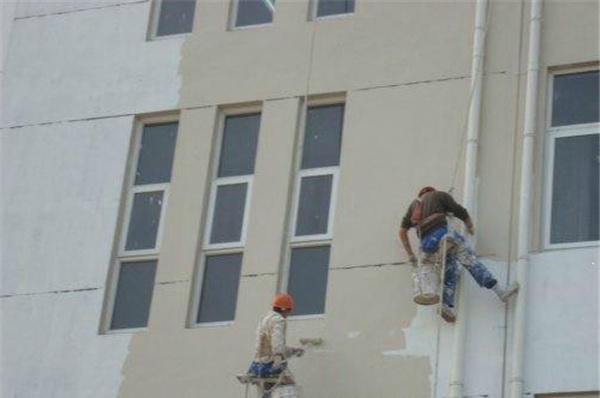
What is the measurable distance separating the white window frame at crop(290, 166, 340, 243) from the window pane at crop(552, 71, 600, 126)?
7.77 feet

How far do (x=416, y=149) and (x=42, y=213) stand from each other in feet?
14.2

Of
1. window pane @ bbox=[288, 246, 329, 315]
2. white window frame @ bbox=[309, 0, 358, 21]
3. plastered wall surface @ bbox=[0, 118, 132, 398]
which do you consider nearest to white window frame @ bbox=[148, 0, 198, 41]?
plastered wall surface @ bbox=[0, 118, 132, 398]

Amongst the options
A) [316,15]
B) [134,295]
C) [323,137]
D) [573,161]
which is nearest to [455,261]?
[573,161]

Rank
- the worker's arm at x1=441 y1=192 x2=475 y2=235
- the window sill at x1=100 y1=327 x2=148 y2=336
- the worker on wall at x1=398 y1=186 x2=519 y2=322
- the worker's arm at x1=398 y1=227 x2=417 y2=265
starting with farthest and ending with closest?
the window sill at x1=100 y1=327 x2=148 y2=336 < the worker's arm at x1=398 y1=227 x2=417 y2=265 < the worker's arm at x1=441 y1=192 x2=475 y2=235 < the worker on wall at x1=398 y1=186 x2=519 y2=322

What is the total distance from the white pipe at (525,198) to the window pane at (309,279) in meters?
2.10

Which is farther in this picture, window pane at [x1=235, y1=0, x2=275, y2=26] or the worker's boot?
window pane at [x1=235, y1=0, x2=275, y2=26]

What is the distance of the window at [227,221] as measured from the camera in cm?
1808

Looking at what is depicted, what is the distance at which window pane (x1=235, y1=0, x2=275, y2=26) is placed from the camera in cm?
1947

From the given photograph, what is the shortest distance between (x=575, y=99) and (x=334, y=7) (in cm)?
313

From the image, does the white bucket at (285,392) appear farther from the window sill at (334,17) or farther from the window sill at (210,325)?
the window sill at (334,17)

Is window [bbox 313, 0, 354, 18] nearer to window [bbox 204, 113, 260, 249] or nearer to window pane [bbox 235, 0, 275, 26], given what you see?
window pane [bbox 235, 0, 275, 26]

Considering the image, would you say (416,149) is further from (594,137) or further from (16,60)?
(16,60)

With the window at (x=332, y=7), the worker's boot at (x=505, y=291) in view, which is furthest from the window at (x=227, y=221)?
the worker's boot at (x=505, y=291)

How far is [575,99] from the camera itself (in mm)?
→ 17641
